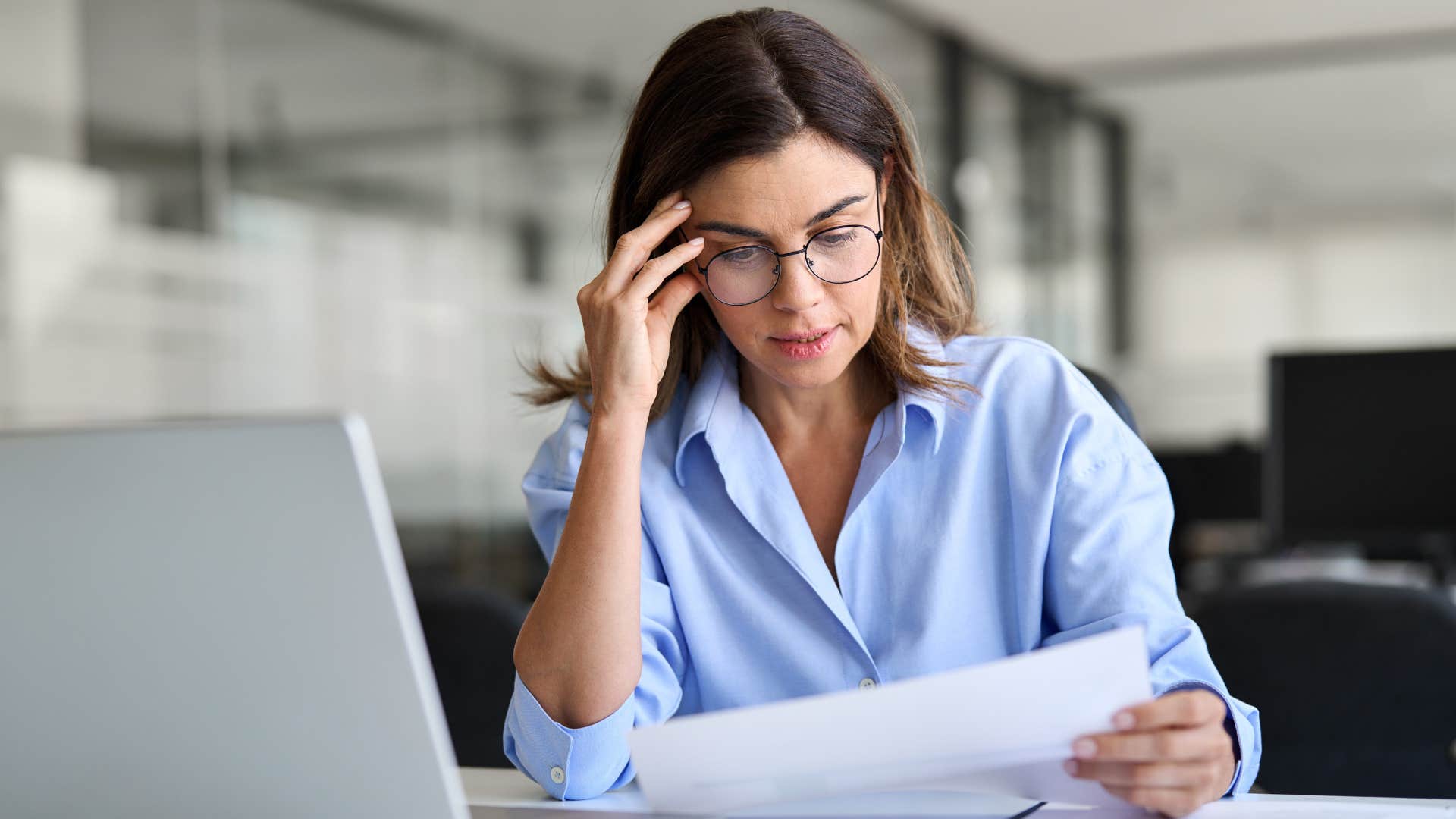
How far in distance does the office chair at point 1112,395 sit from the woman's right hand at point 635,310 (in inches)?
17.2

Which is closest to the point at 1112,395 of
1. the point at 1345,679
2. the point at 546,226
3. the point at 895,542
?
the point at 895,542

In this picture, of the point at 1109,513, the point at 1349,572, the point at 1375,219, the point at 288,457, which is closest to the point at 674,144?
the point at 1109,513

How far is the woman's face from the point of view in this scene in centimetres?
119

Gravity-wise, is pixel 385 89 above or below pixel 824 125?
above

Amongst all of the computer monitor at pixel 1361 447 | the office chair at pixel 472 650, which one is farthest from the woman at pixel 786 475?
the computer monitor at pixel 1361 447

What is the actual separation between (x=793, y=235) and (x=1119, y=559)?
388 mm

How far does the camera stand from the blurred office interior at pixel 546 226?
2936 mm

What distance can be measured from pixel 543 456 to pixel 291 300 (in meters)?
2.24

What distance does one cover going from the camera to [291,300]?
3.39 metres

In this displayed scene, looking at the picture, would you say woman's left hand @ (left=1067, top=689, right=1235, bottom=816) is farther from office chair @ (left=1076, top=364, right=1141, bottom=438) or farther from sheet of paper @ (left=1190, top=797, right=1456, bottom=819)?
office chair @ (left=1076, top=364, right=1141, bottom=438)

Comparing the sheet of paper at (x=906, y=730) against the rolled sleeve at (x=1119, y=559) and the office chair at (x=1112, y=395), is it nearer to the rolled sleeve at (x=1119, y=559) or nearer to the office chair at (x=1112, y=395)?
the rolled sleeve at (x=1119, y=559)

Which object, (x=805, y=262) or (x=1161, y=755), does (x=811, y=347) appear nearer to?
(x=805, y=262)

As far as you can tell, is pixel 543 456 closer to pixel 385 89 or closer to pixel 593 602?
pixel 593 602

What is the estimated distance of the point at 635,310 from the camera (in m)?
1.21
